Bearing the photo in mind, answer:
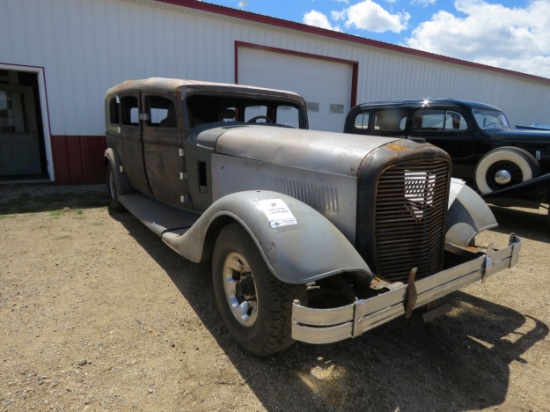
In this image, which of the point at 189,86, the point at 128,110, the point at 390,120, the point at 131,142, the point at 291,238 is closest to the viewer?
the point at 291,238

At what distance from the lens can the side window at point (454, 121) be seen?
20.1ft

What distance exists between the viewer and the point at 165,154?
12.9 ft

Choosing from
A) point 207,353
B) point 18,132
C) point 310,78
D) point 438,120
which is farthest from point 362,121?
point 18,132

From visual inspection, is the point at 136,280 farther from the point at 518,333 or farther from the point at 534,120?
the point at 534,120

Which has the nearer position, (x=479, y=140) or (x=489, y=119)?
(x=479, y=140)

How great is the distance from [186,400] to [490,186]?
545cm

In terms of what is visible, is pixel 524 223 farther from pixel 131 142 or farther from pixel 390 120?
pixel 131 142

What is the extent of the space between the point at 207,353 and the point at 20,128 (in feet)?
29.1

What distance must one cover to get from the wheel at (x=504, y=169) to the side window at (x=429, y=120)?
1018mm

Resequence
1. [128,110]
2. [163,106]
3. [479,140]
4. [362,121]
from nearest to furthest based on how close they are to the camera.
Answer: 1. [163,106]
2. [128,110]
3. [479,140]
4. [362,121]

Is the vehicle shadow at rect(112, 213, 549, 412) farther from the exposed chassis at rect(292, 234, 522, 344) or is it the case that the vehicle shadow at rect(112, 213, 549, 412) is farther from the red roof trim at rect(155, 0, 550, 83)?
the red roof trim at rect(155, 0, 550, 83)

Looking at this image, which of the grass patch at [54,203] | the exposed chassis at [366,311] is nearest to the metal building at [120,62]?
the grass patch at [54,203]

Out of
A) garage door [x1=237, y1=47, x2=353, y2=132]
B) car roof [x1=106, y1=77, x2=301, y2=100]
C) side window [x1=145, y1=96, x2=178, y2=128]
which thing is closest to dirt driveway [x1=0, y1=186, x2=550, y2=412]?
side window [x1=145, y1=96, x2=178, y2=128]

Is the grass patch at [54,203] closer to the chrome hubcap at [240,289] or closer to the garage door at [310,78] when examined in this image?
the chrome hubcap at [240,289]
